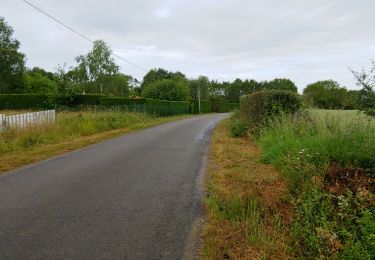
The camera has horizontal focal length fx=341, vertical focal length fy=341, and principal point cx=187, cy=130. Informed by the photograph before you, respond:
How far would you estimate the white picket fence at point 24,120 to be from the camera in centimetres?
1424

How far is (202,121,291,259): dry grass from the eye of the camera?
3.96 meters

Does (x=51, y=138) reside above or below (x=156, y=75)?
below

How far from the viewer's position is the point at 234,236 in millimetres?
4332

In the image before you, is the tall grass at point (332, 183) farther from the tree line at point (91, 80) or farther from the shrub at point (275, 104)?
the tree line at point (91, 80)

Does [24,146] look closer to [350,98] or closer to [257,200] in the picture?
[257,200]

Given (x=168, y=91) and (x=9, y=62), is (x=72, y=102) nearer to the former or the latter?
(x=168, y=91)

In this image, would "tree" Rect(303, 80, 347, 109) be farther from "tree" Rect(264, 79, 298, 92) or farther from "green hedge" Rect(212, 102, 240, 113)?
"tree" Rect(264, 79, 298, 92)

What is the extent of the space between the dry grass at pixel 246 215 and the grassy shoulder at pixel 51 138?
229 inches

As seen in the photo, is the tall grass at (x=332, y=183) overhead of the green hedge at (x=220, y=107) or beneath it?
beneath

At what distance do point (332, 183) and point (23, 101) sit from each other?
130 feet

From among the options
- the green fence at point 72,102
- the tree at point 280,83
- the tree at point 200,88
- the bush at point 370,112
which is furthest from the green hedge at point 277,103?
the tree at point 280,83

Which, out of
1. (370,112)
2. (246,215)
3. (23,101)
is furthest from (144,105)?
(246,215)

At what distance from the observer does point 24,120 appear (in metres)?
16.2

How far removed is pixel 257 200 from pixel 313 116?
265 inches
